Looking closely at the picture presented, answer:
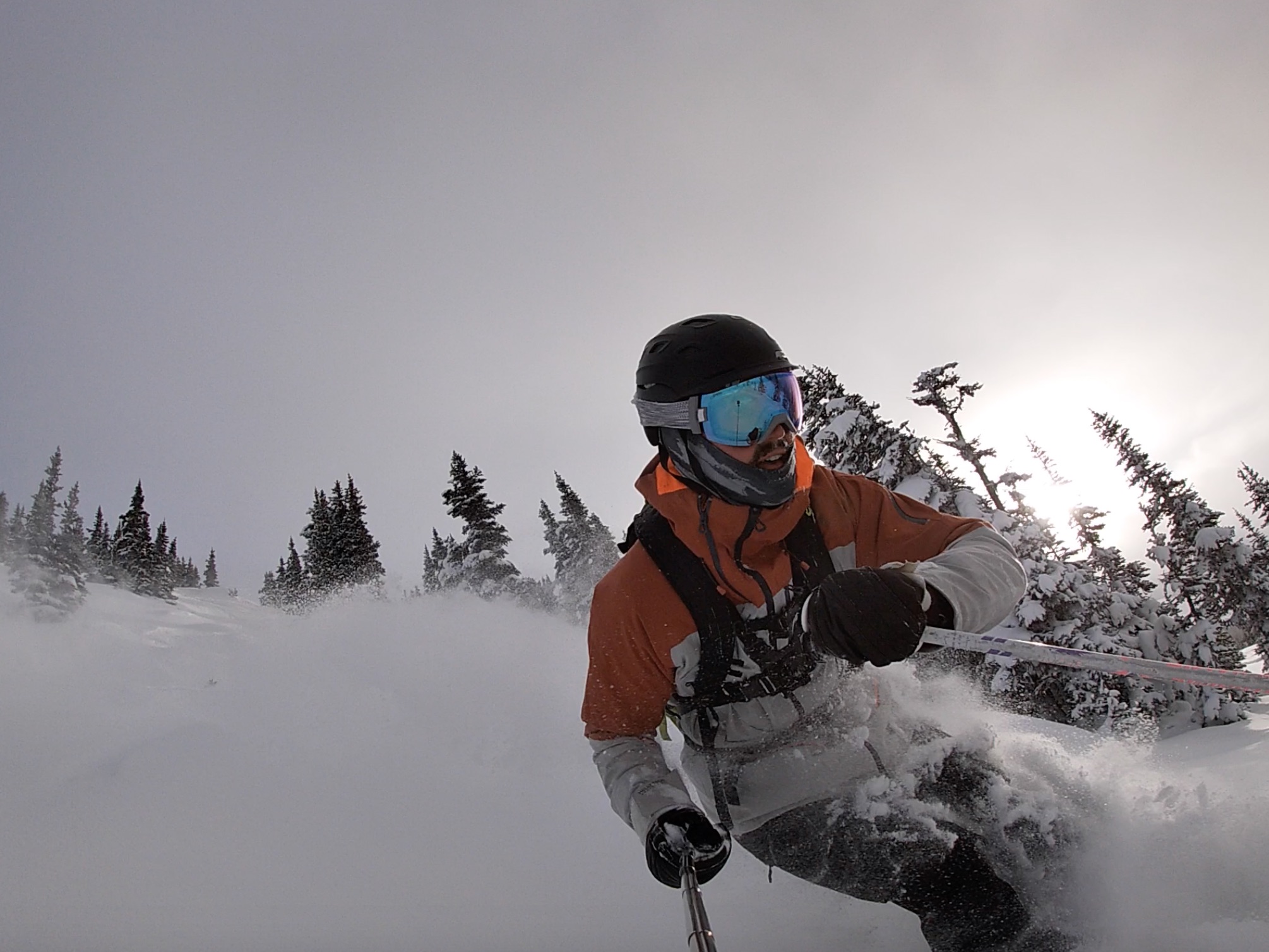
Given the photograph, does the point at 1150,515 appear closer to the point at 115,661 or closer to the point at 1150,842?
the point at 1150,842

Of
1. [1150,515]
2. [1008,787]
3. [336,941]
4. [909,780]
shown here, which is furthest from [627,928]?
[1150,515]

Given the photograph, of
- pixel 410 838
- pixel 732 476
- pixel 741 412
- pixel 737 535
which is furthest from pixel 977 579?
pixel 410 838

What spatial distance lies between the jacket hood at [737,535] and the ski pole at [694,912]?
1.23m

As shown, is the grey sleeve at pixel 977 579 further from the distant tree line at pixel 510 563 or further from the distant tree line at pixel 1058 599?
the distant tree line at pixel 510 563

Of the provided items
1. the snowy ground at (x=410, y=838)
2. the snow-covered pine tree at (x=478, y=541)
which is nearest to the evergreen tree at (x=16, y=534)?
the snow-covered pine tree at (x=478, y=541)

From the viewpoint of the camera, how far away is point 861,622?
8.20 feet

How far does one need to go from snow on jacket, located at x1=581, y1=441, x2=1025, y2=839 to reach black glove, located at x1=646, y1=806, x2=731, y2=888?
25 centimetres

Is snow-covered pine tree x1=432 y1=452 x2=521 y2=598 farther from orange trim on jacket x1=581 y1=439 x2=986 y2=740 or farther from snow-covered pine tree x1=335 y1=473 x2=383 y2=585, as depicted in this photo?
orange trim on jacket x1=581 y1=439 x2=986 y2=740

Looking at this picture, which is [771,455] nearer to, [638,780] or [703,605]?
[703,605]

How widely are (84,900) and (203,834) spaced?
30.1 inches

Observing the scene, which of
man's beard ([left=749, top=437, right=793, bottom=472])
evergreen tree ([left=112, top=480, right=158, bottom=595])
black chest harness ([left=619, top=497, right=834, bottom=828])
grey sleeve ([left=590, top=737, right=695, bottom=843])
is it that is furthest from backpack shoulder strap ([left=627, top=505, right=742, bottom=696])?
evergreen tree ([left=112, top=480, right=158, bottom=595])

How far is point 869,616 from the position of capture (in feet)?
8.20

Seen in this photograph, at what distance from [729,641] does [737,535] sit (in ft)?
1.76

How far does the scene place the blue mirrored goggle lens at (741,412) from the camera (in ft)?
11.3
